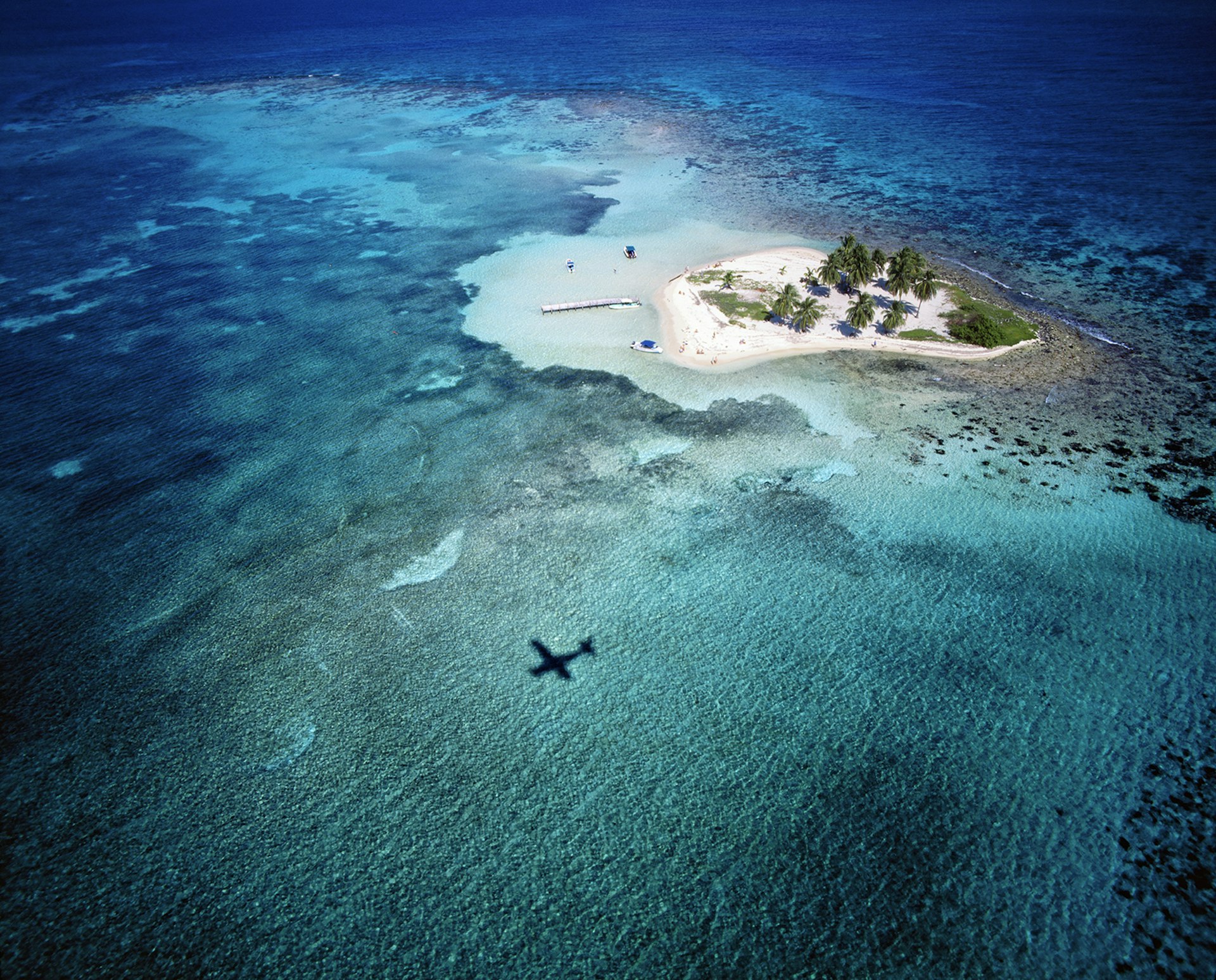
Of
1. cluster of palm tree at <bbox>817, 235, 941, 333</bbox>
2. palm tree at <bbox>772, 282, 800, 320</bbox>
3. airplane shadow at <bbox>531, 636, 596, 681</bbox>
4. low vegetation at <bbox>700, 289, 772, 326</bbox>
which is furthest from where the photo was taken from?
low vegetation at <bbox>700, 289, 772, 326</bbox>

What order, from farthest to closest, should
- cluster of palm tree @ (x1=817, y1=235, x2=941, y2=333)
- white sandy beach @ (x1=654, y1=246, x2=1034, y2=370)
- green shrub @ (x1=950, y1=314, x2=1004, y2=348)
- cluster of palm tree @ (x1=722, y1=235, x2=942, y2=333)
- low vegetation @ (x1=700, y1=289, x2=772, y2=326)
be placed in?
low vegetation @ (x1=700, y1=289, x2=772, y2=326) → cluster of palm tree @ (x1=722, y1=235, x2=942, y2=333) → cluster of palm tree @ (x1=817, y1=235, x2=941, y2=333) → white sandy beach @ (x1=654, y1=246, x2=1034, y2=370) → green shrub @ (x1=950, y1=314, x2=1004, y2=348)

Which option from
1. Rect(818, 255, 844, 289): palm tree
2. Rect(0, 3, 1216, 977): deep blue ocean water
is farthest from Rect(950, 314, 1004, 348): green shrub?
Rect(818, 255, 844, 289): palm tree

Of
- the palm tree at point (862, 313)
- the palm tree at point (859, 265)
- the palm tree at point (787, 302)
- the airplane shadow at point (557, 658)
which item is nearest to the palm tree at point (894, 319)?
the palm tree at point (862, 313)

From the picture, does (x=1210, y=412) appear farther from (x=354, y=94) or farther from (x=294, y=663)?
(x=354, y=94)

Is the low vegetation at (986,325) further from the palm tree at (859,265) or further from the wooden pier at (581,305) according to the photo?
the wooden pier at (581,305)

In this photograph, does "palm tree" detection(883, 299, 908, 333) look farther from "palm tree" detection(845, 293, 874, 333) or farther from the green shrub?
the green shrub

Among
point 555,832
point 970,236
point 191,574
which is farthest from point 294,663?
point 970,236
